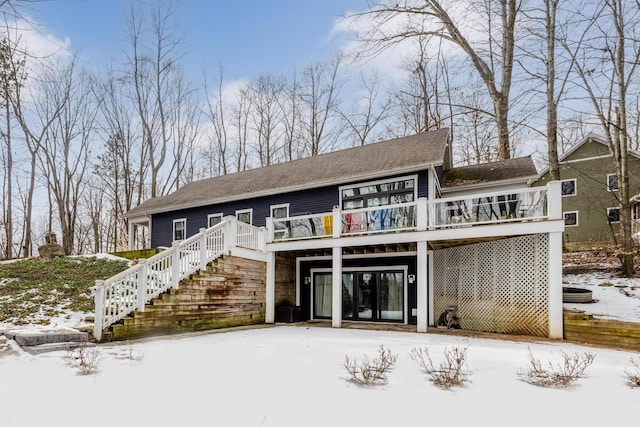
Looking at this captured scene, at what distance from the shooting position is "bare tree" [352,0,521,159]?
1529 centimetres

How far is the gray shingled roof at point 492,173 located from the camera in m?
12.3

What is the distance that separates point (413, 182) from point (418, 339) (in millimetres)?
4893

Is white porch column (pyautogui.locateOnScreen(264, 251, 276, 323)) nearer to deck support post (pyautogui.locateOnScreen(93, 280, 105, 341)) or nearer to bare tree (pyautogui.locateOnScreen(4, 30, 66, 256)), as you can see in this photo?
deck support post (pyautogui.locateOnScreen(93, 280, 105, 341))

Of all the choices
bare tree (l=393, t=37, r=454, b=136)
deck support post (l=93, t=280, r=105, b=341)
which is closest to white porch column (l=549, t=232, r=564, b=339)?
deck support post (l=93, t=280, r=105, b=341)

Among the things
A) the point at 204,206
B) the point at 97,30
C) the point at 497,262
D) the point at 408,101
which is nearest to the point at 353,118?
the point at 408,101

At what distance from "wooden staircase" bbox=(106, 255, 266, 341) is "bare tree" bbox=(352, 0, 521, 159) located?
425 inches

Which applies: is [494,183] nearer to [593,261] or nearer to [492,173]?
[492,173]

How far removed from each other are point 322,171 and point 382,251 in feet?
12.9

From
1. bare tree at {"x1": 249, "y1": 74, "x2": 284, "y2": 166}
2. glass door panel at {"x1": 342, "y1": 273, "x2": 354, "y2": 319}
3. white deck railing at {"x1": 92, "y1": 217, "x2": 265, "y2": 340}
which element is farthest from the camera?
bare tree at {"x1": 249, "y1": 74, "x2": 284, "y2": 166}

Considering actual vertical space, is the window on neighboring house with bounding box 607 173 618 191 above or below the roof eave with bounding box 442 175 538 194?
above

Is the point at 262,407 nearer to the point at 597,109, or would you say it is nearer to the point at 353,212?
the point at 353,212

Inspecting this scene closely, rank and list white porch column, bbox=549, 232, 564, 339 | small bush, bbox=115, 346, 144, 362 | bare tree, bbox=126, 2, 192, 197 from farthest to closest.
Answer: bare tree, bbox=126, 2, 192, 197
white porch column, bbox=549, 232, 564, 339
small bush, bbox=115, 346, 144, 362

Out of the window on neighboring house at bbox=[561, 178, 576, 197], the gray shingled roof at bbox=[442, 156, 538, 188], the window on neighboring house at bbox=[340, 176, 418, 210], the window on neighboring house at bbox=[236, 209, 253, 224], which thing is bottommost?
the window on neighboring house at bbox=[236, 209, 253, 224]

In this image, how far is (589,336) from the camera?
8039 mm
